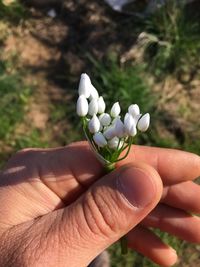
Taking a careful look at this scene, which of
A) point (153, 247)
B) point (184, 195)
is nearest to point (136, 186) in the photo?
point (184, 195)

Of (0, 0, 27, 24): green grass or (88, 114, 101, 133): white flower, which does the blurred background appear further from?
(88, 114, 101, 133): white flower

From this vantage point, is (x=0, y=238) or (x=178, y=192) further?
(x=178, y=192)

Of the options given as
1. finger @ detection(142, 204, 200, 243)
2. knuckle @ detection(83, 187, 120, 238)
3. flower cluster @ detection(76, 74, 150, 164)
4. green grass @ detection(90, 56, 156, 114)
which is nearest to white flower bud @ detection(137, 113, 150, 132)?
flower cluster @ detection(76, 74, 150, 164)

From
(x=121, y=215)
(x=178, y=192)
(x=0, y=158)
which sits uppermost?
(x=121, y=215)

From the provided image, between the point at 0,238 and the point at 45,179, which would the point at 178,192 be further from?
the point at 0,238

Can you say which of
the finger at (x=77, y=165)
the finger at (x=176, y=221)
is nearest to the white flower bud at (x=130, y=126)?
the finger at (x=77, y=165)

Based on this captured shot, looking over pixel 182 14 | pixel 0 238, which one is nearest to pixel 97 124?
pixel 0 238

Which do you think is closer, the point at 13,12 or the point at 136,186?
the point at 136,186

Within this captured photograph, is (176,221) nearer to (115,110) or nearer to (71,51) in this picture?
(115,110)
